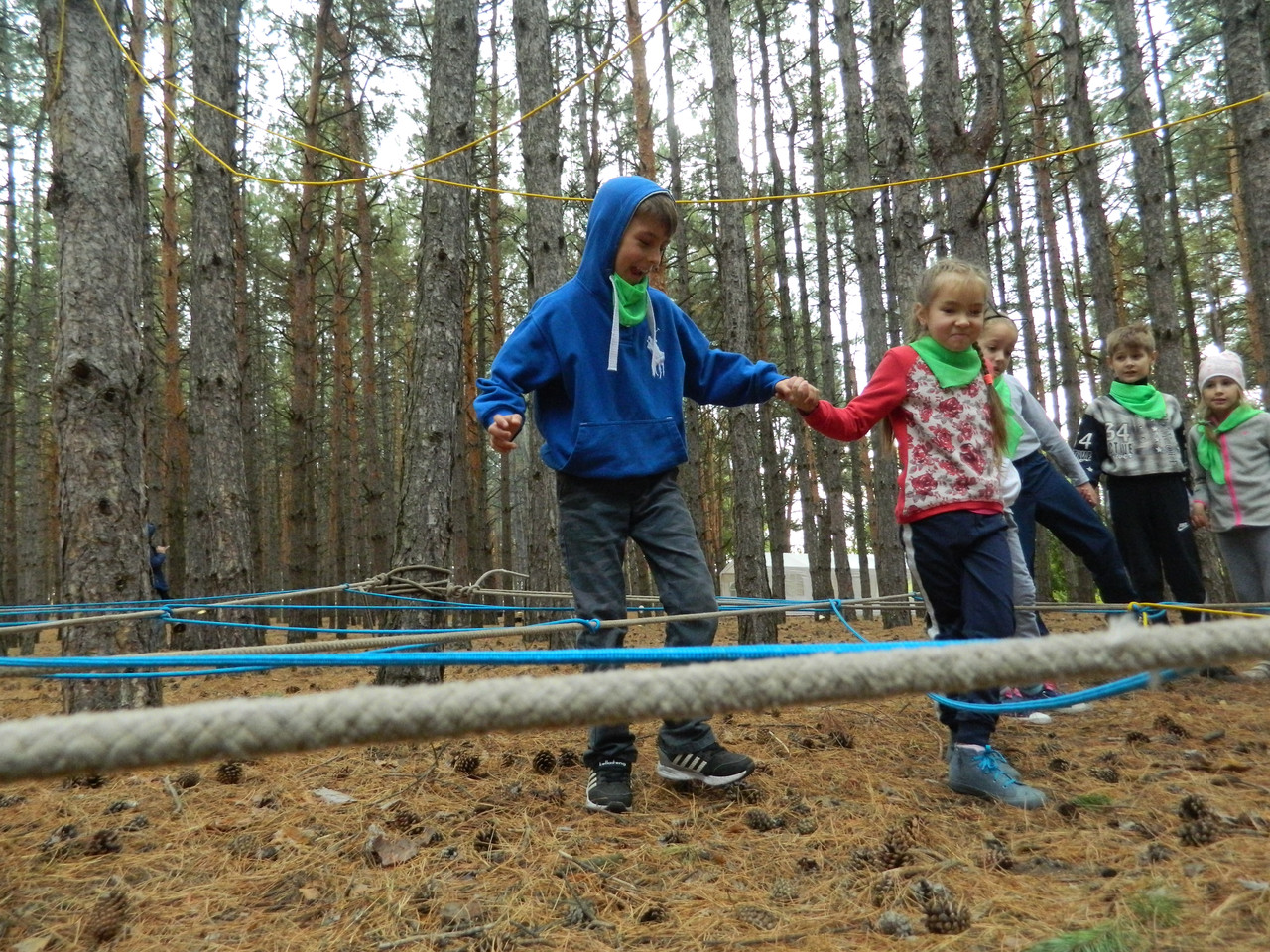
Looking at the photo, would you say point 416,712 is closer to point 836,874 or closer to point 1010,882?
point 836,874

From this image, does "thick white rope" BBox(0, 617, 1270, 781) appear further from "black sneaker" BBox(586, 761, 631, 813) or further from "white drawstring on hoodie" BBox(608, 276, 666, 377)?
"white drawstring on hoodie" BBox(608, 276, 666, 377)

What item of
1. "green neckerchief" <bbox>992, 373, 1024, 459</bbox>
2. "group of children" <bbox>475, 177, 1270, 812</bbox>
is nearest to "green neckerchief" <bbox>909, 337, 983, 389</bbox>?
"group of children" <bbox>475, 177, 1270, 812</bbox>

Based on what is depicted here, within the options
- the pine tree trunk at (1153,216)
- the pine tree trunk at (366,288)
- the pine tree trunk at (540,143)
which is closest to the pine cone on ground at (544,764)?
the pine tree trunk at (540,143)

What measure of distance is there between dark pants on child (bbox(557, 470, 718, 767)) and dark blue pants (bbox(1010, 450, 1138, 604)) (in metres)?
2.07

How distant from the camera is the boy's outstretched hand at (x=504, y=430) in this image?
2238 millimetres

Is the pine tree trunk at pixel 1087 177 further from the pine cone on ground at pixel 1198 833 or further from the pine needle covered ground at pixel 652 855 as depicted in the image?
the pine cone on ground at pixel 1198 833

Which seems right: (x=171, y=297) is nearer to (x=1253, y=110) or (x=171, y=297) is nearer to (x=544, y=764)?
(x=544, y=764)

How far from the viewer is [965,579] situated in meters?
2.44

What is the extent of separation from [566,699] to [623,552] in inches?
71.8

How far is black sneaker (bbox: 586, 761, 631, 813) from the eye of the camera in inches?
85.7

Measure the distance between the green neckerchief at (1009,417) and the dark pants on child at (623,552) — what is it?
1128mm

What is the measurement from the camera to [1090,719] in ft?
10.7

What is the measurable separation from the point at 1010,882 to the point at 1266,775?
1302 mm

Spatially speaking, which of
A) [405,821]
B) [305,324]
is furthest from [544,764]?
[305,324]
